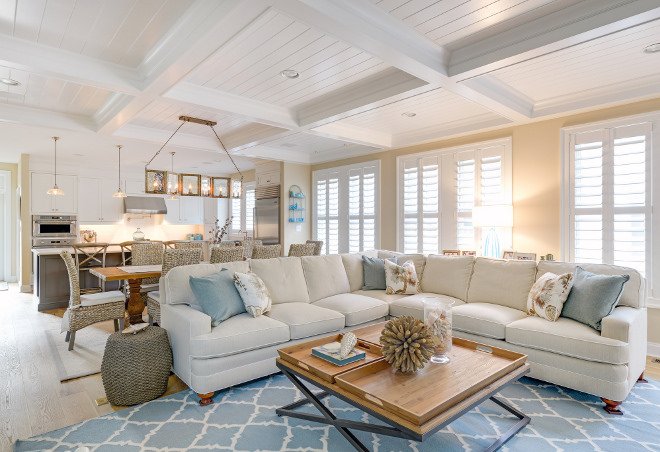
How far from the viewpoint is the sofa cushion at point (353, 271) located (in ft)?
14.7

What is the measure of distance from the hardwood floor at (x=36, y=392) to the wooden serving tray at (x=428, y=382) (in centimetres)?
172

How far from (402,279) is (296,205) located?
354 cm

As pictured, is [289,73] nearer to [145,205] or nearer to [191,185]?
[191,185]

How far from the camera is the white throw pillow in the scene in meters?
3.22

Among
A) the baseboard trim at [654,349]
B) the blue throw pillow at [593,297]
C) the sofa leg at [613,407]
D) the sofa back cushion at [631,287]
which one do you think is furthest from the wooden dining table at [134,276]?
the baseboard trim at [654,349]

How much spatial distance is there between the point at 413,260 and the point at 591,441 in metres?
2.58

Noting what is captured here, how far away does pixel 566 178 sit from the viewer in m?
4.26

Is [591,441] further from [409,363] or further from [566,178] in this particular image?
[566,178]

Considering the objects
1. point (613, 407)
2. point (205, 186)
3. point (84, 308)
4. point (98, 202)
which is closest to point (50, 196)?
point (98, 202)

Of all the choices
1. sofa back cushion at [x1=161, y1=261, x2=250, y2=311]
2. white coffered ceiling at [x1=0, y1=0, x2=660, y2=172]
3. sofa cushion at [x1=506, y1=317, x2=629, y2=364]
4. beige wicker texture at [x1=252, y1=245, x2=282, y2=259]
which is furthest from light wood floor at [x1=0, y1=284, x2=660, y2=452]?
white coffered ceiling at [x1=0, y1=0, x2=660, y2=172]

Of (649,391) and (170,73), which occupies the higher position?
(170,73)

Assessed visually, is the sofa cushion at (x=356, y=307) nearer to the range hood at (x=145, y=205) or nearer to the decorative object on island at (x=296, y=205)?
the decorative object on island at (x=296, y=205)

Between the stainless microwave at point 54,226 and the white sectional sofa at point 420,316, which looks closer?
the white sectional sofa at point 420,316

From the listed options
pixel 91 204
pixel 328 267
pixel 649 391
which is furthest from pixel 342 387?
pixel 91 204
